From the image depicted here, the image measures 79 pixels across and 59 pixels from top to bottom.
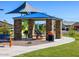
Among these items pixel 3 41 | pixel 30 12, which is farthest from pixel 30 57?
pixel 30 12

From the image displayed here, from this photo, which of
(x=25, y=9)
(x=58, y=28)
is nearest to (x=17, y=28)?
(x=25, y=9)

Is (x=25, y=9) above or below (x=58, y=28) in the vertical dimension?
above

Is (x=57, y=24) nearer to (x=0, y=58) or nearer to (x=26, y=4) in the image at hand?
(x=26, y=4)

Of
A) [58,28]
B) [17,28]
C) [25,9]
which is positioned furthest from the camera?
[25,9]

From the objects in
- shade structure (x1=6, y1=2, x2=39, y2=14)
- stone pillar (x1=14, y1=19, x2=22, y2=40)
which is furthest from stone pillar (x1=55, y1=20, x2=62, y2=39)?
stone pillar (x1=14, y1=19, x2=22, y2=40)

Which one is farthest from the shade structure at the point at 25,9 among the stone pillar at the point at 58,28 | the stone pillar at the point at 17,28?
the stone pillar at the point at 58,28

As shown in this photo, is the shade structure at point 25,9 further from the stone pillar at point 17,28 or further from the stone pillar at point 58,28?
the stone pillar at point 58,28

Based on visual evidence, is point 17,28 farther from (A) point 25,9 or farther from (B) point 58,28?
(B) point 58,28

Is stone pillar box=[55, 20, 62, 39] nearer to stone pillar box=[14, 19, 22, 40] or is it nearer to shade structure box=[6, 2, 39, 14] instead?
shade structure box=[6, 2, 39, 14]

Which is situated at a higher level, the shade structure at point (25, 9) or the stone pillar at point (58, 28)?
the shade structure at point (25, 9)

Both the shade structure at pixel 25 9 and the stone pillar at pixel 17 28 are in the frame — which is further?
the shade structure at pixel 25 9

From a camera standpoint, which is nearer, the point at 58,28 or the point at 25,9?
the point at 58,28

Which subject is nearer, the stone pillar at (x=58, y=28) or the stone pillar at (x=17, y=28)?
the stone pillar at (x=17, y=28)

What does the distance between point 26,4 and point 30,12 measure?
1.78m
